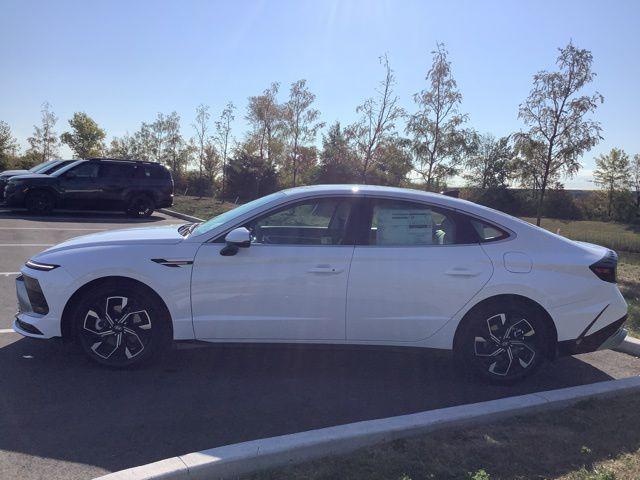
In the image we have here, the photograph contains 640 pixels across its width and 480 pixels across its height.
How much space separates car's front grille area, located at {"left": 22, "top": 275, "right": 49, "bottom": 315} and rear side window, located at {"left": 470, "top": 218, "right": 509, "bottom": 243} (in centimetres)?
364

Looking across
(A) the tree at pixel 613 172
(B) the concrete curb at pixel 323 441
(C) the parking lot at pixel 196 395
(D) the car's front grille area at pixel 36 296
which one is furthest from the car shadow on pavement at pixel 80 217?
(A) the tree at pixel 613 172

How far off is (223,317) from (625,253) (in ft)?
43.4

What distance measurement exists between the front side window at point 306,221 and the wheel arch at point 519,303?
3.96 feet

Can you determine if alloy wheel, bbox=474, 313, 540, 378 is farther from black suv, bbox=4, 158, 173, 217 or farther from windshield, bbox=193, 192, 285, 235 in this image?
black suv, bbox=4, 158, 173, 217

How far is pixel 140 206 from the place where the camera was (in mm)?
18484

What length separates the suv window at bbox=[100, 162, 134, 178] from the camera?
17.8 meters

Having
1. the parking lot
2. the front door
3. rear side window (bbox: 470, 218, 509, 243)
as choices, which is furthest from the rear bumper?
the front door

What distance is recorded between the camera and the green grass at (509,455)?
3.14m

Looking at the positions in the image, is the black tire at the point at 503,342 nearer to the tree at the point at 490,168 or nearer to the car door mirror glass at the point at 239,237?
the car door mirror glass at the point at 239,237

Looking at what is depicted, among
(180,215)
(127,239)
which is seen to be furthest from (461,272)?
(180,215)

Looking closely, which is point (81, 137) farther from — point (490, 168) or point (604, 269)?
point (604, 269)

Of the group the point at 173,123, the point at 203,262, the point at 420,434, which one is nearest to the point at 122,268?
the point at 203,262

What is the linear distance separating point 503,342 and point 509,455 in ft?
4.69

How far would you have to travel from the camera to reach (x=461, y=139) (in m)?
13.7
